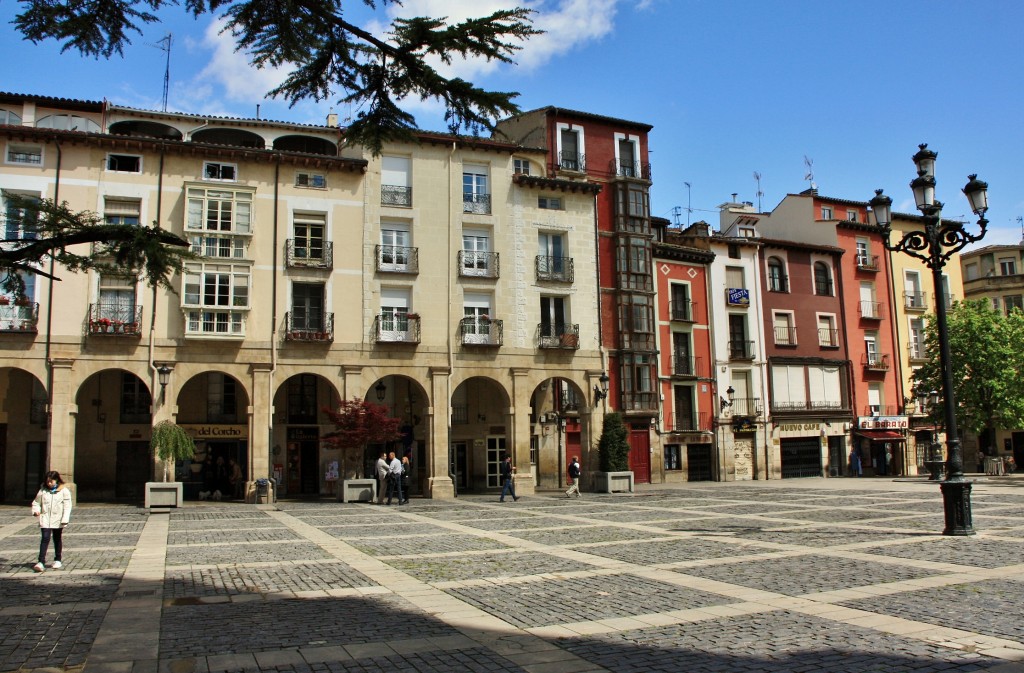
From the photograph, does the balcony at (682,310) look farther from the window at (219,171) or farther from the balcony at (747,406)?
the window at (219,171)

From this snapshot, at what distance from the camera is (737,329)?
42.9 meters

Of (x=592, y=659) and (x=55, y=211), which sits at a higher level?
(x=55, y=211)

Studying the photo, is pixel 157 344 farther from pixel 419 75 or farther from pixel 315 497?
pixel 419 75

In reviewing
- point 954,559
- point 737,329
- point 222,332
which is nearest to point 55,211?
point 954,559

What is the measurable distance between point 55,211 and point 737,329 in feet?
129

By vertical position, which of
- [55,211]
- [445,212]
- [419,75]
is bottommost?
[55,211]

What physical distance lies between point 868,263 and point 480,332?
2801cm

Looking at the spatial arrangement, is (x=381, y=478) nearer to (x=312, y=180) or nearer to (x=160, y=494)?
(x=160, y=494)

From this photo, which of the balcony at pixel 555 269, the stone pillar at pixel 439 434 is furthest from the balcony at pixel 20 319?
the balcony at pixel 555 269

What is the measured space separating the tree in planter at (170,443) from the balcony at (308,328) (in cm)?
556

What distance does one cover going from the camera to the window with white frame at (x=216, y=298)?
2852cm

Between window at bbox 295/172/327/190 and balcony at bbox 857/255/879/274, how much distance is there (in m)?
32.3

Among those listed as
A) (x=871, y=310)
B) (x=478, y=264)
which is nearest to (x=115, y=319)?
(x=478, y=264)

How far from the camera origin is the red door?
38625 millimetres
